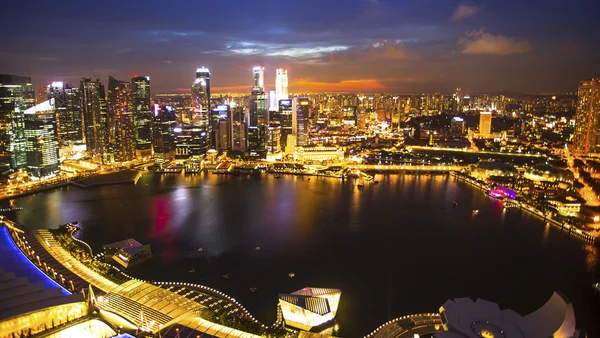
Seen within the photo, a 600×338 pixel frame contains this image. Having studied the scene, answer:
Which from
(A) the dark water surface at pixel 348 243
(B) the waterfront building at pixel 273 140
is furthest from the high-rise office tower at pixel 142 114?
(A) the dark water surface at pixel 348 243

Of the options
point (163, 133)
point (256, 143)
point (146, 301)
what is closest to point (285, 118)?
point (256, 143)

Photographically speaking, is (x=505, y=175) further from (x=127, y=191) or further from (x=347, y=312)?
(x=127, y=191)

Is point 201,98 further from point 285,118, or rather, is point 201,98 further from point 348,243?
point 348,243

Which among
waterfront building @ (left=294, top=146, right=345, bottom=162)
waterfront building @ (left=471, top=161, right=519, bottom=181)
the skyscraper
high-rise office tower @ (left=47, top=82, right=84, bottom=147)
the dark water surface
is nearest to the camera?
the dark water surface

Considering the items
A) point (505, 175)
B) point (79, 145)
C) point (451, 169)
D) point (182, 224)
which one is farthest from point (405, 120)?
point (182, 224)

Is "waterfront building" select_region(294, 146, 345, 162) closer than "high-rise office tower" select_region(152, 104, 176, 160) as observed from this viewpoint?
No

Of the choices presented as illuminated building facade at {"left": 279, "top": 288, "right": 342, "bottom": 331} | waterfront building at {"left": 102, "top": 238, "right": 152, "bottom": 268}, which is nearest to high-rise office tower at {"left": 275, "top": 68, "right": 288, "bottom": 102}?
waterfront building at {"left": 102, "top": 238, "right": 152, "bottom": 268}

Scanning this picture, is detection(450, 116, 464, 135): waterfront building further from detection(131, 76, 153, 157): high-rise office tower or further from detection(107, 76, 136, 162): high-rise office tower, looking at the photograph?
detection(107, 76, 136, 162): high-rise office tower

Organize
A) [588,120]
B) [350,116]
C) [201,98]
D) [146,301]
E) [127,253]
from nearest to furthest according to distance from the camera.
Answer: [146,301] < [127,253] < [588,120] < [201,98] < [350,116]
